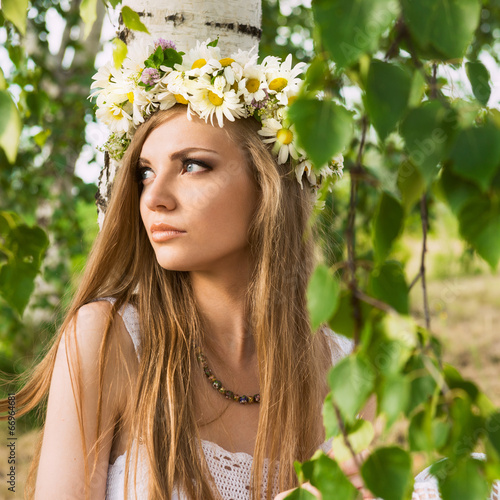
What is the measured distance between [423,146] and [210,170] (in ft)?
3.42

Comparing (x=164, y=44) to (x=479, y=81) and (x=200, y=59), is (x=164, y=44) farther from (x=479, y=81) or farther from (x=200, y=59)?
(x=479, y=81)

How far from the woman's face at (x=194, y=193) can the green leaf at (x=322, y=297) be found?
0.96m

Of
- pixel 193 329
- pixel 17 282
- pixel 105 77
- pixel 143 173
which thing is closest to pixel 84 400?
pixel 193 329

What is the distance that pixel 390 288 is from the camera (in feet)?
1.89

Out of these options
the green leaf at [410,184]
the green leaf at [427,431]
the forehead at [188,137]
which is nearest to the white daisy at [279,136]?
the forehead at [188,137]

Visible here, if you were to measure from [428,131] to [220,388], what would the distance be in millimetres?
1291

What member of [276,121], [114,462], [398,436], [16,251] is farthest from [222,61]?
[398,436]

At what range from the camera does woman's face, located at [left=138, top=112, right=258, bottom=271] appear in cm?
150

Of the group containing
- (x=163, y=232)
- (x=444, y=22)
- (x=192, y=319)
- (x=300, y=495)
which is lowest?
(x=300, y=495)

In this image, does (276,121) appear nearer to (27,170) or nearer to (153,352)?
(153,352)

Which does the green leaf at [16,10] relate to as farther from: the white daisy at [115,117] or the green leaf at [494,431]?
the white daisy at [115,117]

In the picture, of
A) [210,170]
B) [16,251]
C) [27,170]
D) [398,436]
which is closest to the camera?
[16,251]

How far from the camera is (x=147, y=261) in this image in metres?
1.77

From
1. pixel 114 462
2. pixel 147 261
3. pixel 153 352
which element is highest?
pixel 147 261
